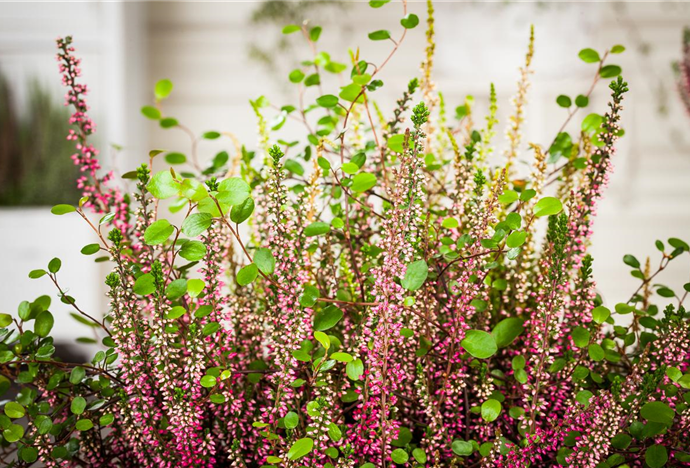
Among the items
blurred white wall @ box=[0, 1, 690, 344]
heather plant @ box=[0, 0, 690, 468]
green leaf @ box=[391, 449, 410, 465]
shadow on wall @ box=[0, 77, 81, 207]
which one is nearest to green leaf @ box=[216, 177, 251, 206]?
heather plant @ box=[0, 0, 690, 468]

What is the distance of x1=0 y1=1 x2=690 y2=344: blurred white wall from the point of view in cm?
300

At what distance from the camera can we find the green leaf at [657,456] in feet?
1.27

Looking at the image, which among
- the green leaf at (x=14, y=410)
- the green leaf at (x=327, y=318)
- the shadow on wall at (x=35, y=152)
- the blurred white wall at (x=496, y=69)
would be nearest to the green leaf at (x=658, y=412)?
the green leaf at (x=327, y=318)

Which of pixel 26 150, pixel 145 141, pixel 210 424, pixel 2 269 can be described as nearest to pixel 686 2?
pixel 145 141

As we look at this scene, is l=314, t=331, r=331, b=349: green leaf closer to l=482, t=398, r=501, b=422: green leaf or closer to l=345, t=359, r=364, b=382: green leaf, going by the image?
l=345, t=359, r=364, b=382: green leaf

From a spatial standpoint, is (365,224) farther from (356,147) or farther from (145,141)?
(145,141)

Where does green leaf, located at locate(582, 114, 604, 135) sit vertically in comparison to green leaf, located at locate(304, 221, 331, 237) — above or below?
above

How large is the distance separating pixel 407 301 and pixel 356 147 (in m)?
0.29

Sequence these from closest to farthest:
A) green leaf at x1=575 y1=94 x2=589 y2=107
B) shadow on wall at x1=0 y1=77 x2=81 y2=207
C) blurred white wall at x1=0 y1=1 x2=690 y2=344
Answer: green leaf at x1=575 y1=94 x2=589 y2=107, blurred white wall at x1=0 y1=1 x2=690 y2=344, shadow on wall at x1=0 y1=77 x2=81 y2=207

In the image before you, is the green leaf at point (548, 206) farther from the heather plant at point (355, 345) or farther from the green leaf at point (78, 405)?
the green leaf at point (78, 405)

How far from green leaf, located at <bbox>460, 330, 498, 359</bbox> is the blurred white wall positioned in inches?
113

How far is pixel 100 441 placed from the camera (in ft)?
1.63

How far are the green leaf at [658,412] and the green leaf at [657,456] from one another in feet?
0.07

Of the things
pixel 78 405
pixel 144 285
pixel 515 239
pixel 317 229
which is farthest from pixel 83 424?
pixel 515 239
